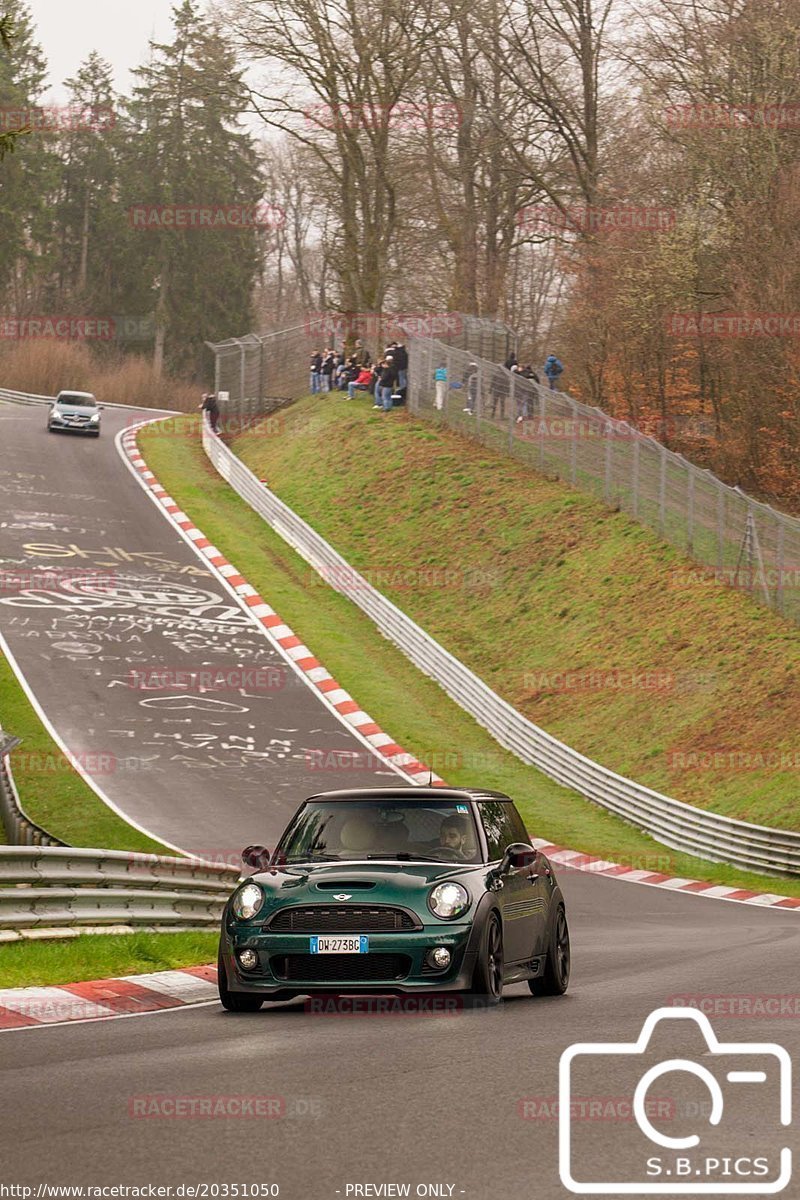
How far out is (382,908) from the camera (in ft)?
34.4

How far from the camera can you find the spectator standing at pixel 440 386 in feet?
157

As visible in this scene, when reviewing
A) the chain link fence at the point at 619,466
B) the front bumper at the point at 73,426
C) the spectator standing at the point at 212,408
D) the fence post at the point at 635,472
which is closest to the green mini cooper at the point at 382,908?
the chain link fence at the point at 619,466

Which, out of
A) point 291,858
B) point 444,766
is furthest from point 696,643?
point 291,858

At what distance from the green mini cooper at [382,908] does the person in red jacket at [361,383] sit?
1680 inches

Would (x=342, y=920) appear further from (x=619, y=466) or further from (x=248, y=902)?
(x=619, y=466)

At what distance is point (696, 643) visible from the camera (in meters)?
32.0

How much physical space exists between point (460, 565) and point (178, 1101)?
3377cm

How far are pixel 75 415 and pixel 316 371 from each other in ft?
26.9

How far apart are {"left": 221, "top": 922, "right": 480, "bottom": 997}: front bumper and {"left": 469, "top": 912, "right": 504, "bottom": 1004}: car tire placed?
7 cm

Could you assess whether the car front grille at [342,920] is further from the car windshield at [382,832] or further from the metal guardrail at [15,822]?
the metal guardrail at [15,822]

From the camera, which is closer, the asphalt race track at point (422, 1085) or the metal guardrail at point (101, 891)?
the asphalt race track at point (422, 1085)

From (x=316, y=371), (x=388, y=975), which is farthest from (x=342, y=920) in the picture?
(x=316, y=371)

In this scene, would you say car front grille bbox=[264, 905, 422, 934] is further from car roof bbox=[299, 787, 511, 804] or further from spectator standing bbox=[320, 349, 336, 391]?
spectator standing bbox=[320, 349, 336, 391]

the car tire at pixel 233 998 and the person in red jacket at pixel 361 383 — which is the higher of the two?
the person in red jacket at pixel 361 383
